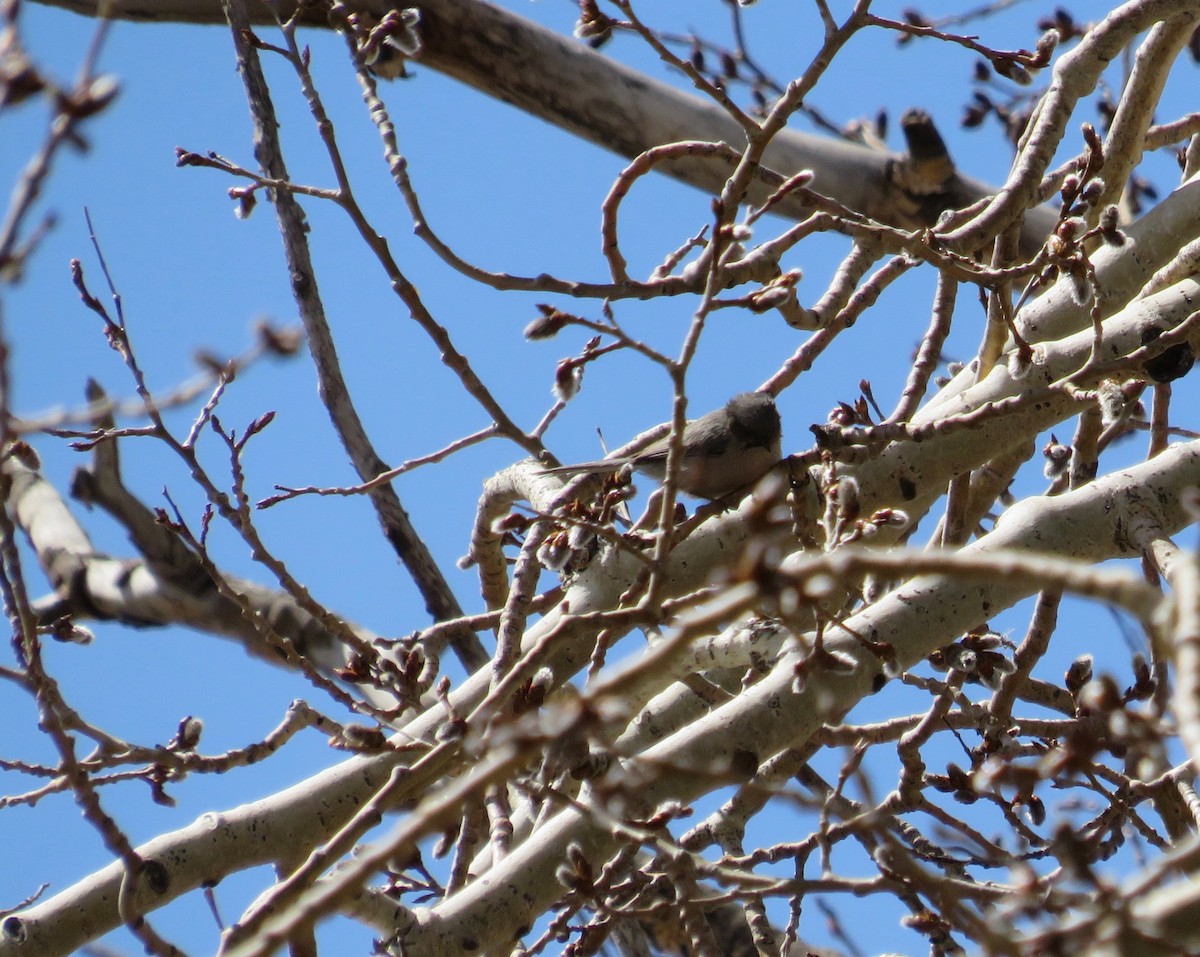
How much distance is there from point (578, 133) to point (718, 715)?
3068 millimetres

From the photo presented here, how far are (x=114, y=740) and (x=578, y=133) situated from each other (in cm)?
311

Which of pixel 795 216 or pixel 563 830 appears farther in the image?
pixel 795 216

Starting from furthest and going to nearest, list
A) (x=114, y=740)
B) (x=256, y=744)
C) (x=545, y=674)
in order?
1. (x=256, y=744)
2. (x=114, y=740)
3. (x=545, y=674)

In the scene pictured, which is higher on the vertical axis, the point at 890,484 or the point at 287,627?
the point at 287,627

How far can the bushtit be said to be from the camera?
4398 mm

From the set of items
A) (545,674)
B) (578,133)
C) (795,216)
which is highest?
(578,133)

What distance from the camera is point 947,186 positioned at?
533 centimetres

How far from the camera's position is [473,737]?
5.78 feet

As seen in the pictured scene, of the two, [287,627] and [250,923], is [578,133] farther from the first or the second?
[250,923]

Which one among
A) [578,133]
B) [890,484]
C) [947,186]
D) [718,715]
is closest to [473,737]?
[718,715]

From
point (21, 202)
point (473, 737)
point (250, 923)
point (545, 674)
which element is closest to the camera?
point (21, 202)

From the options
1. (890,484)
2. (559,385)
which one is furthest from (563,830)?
(890,484)

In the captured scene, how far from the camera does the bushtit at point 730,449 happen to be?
4.40 m

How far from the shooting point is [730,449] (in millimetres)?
4641
